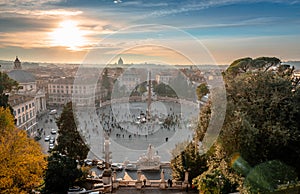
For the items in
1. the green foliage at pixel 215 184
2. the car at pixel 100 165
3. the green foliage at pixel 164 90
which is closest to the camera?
the green foliage at pixel 215 184

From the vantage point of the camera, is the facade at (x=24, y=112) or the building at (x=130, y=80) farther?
the building at (x=130, y=80)

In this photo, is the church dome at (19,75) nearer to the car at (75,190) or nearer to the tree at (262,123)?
Result: the car at (75,190)

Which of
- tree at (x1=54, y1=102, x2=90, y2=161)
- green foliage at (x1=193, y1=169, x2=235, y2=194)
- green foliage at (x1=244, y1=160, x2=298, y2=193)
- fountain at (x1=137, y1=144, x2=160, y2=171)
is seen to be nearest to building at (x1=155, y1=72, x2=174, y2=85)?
fountain at (x1=137, y1=144, x2=160, y2=171)

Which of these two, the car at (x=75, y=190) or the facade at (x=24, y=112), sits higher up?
the facade at (x=24, y=112)

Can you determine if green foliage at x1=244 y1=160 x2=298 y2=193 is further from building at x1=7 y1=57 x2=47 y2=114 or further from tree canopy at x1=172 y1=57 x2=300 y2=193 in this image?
building at x1=7 y1=57 x2=47 y2=114

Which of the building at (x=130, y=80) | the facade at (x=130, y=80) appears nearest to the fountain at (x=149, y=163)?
the building at (x=130, y=80)
